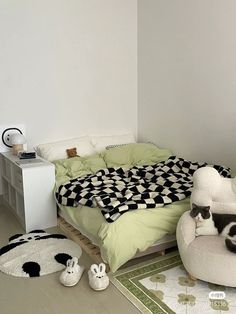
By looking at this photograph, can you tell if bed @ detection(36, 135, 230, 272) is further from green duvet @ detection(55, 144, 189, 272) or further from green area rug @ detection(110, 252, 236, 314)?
green area rug @ detection(110, 252, 236, 314)

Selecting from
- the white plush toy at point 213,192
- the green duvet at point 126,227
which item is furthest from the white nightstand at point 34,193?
the white plush toy at point 213,192

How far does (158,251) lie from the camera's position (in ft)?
7.95

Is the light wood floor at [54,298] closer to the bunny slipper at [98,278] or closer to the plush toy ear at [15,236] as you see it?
the bunny slipper at [98,278]

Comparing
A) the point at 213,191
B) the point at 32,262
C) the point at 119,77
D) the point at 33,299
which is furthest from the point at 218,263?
the point at 119,77

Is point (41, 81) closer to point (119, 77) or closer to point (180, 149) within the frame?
point (119, 77)

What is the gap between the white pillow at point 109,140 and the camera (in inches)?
149

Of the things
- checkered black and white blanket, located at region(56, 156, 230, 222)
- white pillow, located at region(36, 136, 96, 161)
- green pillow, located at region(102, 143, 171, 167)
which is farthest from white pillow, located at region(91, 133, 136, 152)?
checkered black and white blanket, located at region(56, 156, 230, 222)

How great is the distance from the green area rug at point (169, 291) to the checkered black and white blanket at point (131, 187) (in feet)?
1.32

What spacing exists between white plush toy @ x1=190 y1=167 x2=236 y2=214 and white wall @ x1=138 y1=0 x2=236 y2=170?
75cm

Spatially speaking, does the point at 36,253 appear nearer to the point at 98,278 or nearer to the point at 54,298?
the point at 54,298

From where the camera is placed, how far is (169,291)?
1992 millimetres

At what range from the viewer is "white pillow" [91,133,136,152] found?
3.79 metres

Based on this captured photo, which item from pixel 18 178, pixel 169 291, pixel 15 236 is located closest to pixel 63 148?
pixel 18 178

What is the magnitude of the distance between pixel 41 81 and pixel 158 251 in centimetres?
213
